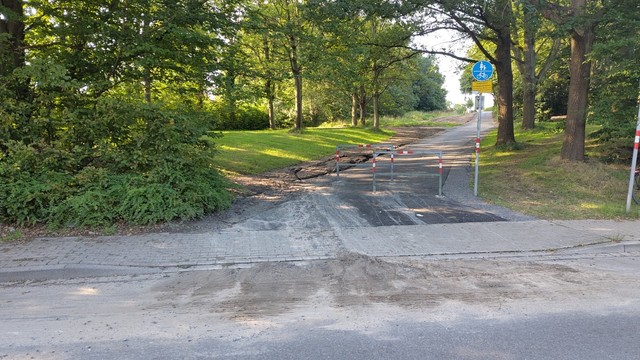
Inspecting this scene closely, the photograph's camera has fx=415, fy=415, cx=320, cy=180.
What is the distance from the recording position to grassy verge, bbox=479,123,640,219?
8719mm

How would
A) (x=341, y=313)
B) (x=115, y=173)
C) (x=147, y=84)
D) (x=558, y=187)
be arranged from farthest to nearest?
1. (x=558, y=187)
2. (x=147, y=84)
3. (x=115, y=173)
4. (x=341, y=313)

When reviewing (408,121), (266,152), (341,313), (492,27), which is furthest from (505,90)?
(408,121)

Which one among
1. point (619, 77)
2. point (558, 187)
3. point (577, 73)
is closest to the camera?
point (558, 187)

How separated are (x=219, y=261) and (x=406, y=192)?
20.7 feet

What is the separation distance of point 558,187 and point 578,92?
4138 mm

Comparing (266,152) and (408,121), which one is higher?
(408,121)

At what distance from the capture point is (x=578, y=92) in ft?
42.9

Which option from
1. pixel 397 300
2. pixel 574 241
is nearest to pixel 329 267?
pixel 397 300

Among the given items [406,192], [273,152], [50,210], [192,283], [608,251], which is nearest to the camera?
[192,283]

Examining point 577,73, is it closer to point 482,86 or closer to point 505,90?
point 482,86

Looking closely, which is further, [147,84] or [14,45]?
[147,84]

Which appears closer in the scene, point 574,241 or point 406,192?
point 574,241

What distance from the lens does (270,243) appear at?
663cm

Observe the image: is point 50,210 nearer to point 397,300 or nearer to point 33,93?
point 33,93
